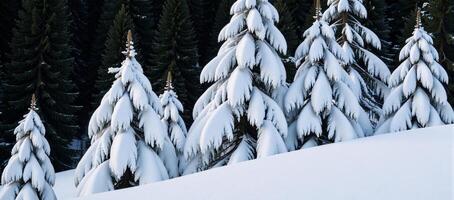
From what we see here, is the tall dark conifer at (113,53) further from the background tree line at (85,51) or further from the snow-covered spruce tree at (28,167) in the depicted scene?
the snow-covered spruce tree at (28,167)

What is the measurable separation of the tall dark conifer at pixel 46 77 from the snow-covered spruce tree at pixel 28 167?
47.3 feet

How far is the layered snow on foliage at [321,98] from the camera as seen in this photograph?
15.6 metres

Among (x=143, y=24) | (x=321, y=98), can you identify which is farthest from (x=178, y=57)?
(x=321, y=98)

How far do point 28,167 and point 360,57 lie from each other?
1207 cm

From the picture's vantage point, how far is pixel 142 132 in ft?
53.0

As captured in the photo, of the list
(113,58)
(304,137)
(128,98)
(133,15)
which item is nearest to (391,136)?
(304,137)

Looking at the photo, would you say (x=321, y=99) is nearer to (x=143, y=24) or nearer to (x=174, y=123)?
(x=174, y=123)

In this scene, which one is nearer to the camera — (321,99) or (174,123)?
(321,99)

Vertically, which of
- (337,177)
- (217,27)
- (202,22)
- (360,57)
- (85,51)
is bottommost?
(337,177)

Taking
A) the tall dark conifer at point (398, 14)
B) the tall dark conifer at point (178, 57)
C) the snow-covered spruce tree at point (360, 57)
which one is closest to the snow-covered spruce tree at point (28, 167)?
the snow-covered spruce tree at point (360, 57)

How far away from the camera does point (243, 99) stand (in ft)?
48.8

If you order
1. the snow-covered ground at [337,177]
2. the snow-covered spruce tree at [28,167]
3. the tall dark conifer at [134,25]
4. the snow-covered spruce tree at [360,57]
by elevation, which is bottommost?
the snow-covered spruce tree at [28,167]

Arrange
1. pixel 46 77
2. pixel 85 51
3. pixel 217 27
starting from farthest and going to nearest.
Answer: pixel 85 51, pixel 217 27, pixel 46 77

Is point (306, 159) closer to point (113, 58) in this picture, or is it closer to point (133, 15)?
point (113, 58)
